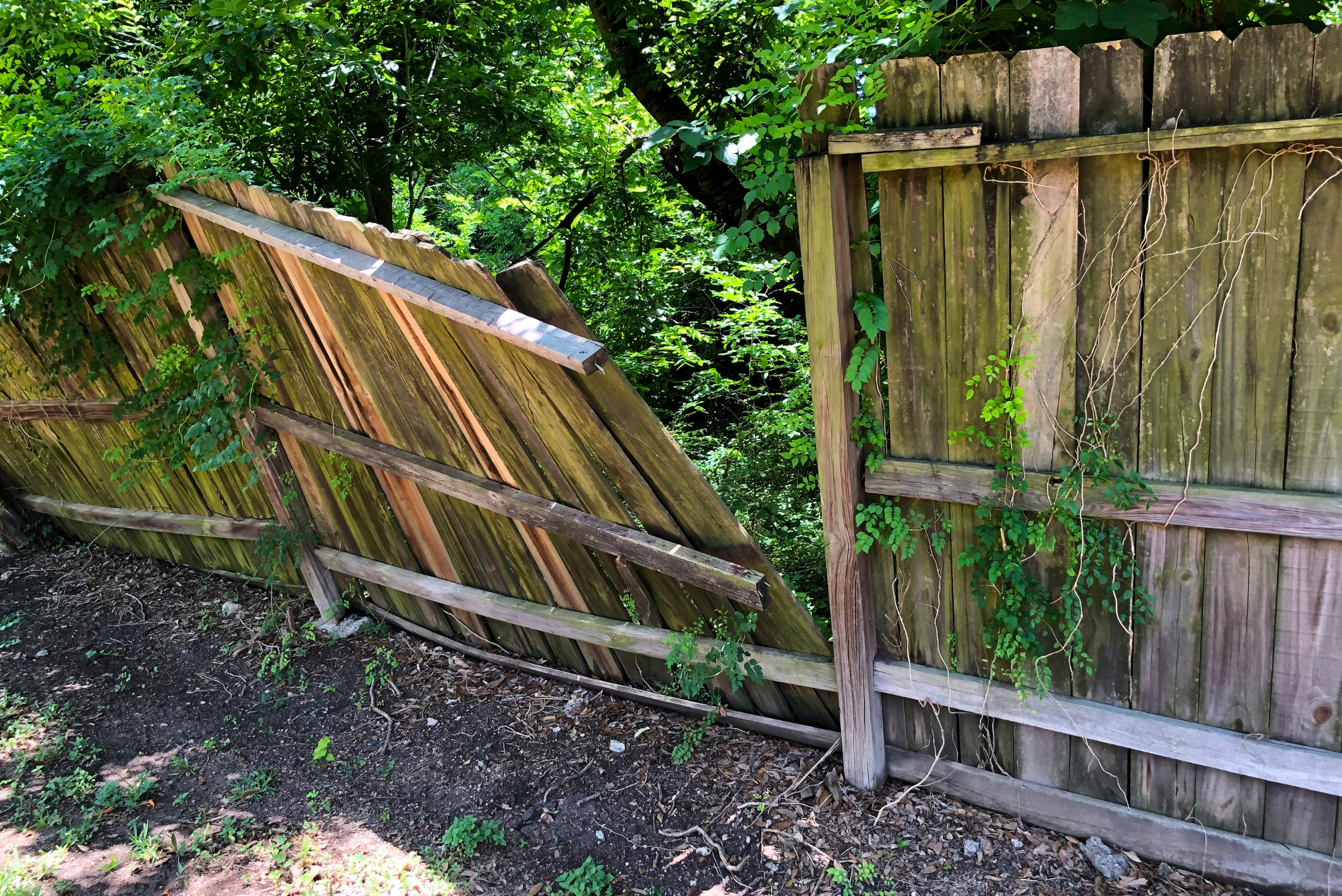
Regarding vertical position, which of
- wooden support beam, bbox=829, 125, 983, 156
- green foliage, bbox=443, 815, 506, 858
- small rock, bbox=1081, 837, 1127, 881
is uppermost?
wooden support beam, bbox=829, 125, 983, 156

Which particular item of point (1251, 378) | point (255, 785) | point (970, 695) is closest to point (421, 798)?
point (255, 785)

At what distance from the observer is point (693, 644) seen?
131 inches

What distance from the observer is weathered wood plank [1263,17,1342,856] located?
1.98 meters

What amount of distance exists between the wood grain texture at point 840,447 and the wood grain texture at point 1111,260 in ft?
2.15

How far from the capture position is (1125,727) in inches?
101

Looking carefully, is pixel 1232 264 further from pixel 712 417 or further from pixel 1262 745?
pixel 712 417

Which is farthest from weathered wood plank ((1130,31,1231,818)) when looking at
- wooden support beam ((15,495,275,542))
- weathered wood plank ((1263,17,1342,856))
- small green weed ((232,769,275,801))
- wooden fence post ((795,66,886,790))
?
wooden support beam ((15,495,275,542))

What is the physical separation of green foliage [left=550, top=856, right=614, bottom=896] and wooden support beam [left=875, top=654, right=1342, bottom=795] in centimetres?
115

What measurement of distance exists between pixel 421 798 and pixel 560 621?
2.93 ft

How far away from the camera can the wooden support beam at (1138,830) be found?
2471mm

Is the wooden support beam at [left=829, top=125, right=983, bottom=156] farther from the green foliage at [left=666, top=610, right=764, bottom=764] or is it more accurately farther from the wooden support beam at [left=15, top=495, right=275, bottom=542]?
the wooden support beam at [left=15, top=495, right=275, bottom=542]

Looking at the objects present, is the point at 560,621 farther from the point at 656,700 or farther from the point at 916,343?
the point at 916,343

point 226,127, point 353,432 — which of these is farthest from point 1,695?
point 226,127

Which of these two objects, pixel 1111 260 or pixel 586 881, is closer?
pixel 1111 260
